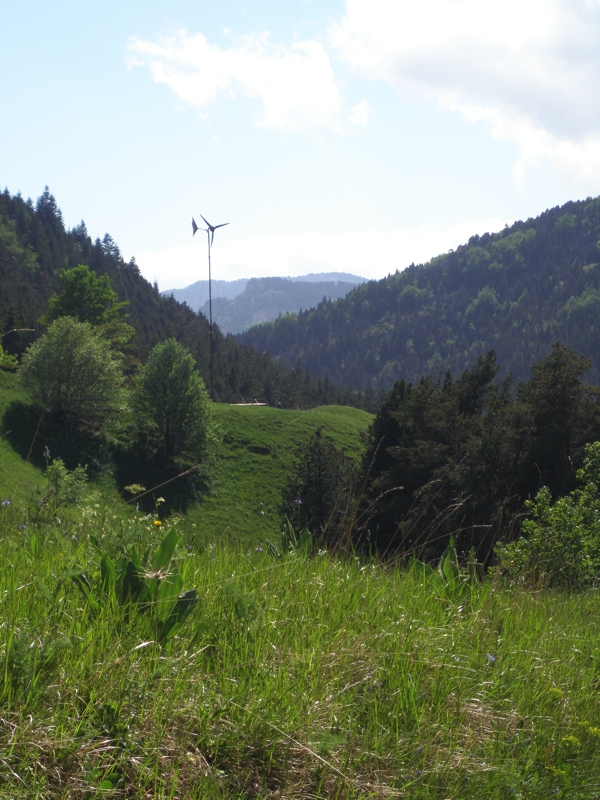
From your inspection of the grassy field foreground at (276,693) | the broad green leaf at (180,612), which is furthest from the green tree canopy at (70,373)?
the broad green leaf at (180,612)

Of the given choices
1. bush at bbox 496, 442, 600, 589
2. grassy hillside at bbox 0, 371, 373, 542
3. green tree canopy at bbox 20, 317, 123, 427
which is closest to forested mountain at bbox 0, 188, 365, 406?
grassy hillside at bbox 0, 371, 373, 542

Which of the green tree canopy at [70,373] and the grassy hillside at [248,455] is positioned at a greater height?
the green tree canopy at [70,373]

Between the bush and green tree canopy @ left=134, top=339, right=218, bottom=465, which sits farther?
green tree canopy @ left=134, top=339, right=218, bottom=465

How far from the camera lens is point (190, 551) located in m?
4.34

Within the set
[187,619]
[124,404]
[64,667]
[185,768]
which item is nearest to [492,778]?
[185,768]

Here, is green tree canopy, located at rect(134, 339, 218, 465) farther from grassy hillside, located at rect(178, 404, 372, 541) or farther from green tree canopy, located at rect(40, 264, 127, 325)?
green tree canopy, located at rect(40, 264, 127, 325)

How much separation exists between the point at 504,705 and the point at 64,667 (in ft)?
6.79

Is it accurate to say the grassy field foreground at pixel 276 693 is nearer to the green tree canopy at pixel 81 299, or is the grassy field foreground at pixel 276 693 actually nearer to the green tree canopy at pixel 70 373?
the green tree canopy at pixel 70 373

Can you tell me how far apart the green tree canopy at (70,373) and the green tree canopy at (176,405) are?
10.8 feet

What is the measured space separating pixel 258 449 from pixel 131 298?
10944cm

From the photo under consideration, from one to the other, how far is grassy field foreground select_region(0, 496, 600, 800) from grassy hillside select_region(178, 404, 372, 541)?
137 ft

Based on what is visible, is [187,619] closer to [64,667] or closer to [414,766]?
[64,667]

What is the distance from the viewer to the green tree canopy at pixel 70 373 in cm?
5525

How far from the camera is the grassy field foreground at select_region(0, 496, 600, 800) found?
7.42 ft
